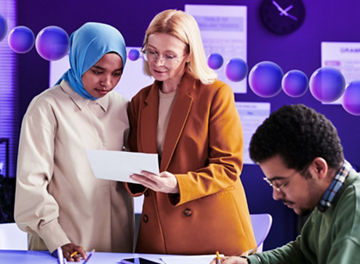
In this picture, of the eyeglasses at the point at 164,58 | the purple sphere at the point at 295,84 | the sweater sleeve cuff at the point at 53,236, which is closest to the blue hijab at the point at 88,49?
the eyeglasses at the point at 164,58

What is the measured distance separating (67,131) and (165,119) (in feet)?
1.17

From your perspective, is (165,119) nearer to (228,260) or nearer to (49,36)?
(228,260)

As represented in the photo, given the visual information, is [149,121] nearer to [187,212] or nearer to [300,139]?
[187,212]

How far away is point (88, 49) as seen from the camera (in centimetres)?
179

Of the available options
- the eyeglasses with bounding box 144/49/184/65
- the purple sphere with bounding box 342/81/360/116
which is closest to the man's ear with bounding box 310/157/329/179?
the eyeglasses with bounding box 144/49/184/65

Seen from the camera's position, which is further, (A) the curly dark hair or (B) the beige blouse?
(B) the beige blouse

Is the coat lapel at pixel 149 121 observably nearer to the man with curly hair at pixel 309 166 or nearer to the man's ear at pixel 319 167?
the man with curly hair at pixel 309 166

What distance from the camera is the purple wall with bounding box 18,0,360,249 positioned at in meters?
4.86

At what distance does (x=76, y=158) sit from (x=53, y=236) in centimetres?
28

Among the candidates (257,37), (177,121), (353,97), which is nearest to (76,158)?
(177,121)

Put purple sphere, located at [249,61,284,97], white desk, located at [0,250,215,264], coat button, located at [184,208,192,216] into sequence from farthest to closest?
purple sphere, located at [249,61,284,97], coat button, located at [184,208,192,216], white desk, located at [0,250,215,264]

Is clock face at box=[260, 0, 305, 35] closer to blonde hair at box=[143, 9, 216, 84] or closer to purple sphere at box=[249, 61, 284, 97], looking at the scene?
purple sphere at box=[249, 61, 284, 97]

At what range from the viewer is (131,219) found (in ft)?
6.31

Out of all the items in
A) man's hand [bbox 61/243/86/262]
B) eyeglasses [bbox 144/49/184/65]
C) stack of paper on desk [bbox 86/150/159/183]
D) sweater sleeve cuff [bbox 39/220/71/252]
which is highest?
eyeglasses [bbox 144/49/184/65]
